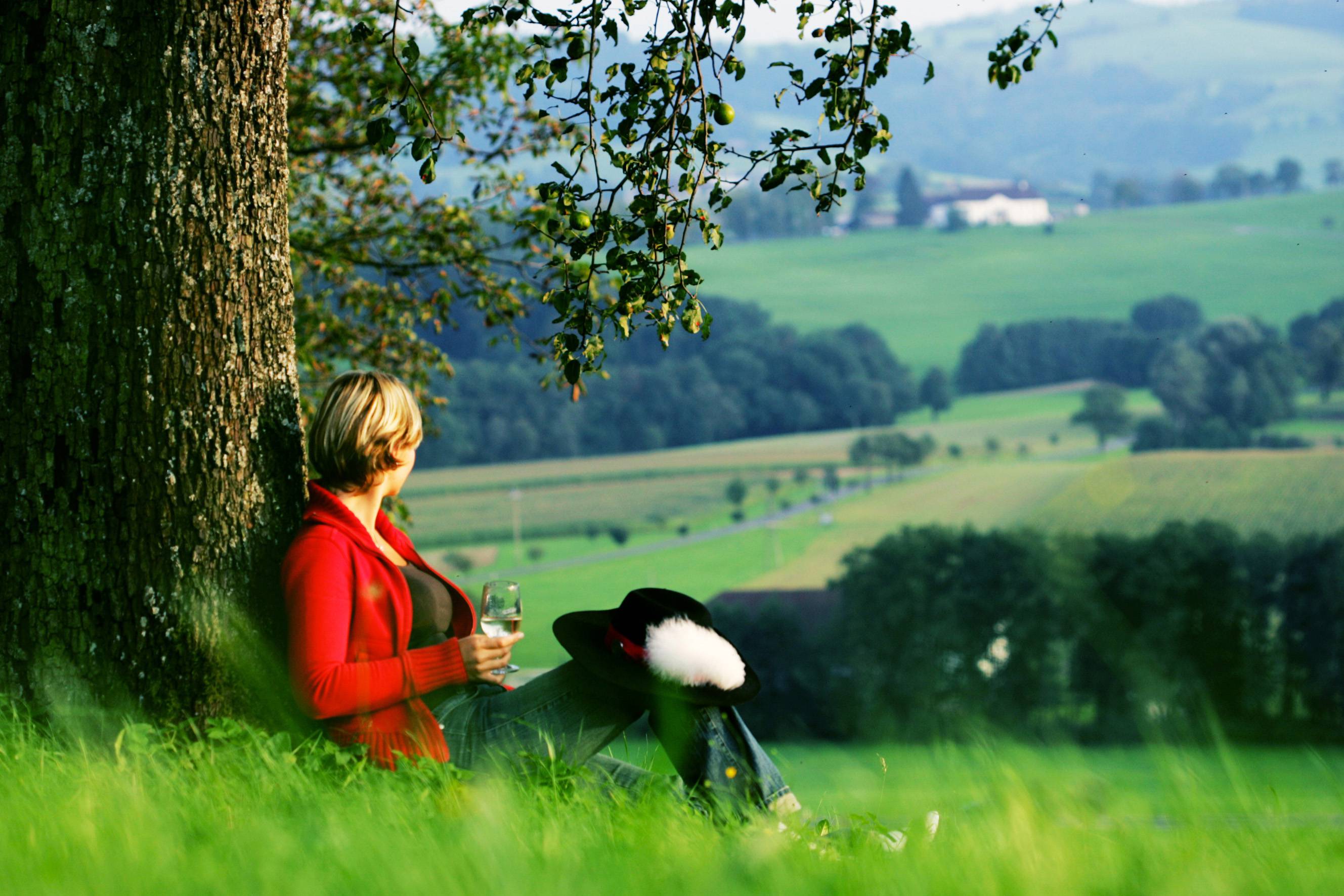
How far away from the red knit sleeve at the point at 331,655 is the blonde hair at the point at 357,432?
0.24 metres

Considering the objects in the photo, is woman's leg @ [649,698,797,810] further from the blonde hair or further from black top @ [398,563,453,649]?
the blonde hair

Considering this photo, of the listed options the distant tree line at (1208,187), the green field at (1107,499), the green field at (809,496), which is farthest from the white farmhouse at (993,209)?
the green field at (1107,499)

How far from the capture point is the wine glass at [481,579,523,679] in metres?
3.60

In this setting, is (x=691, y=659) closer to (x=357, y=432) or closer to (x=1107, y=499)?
(x=357, y=432)

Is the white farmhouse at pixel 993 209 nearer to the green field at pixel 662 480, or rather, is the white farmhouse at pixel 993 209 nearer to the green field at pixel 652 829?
the green field at pixel 662 480

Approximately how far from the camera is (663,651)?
3207 millimetres

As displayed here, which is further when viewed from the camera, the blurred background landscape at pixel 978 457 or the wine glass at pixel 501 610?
the blurred background landscape at pixel 978 457

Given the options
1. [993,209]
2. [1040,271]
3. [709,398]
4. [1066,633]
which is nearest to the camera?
[1066,633]

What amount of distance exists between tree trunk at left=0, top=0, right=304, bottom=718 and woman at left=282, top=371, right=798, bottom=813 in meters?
0.38

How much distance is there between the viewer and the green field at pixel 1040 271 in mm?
142375

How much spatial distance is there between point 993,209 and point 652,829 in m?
179

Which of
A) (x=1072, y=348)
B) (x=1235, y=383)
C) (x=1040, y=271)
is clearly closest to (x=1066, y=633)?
(x=1235, y=383)

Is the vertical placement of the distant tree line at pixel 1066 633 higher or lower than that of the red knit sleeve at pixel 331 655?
lower

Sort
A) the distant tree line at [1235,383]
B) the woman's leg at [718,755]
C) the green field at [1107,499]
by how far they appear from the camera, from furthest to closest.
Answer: the distant tree line at [1235,383], the green field at [1107,499], the woman's leg at [718,755]
